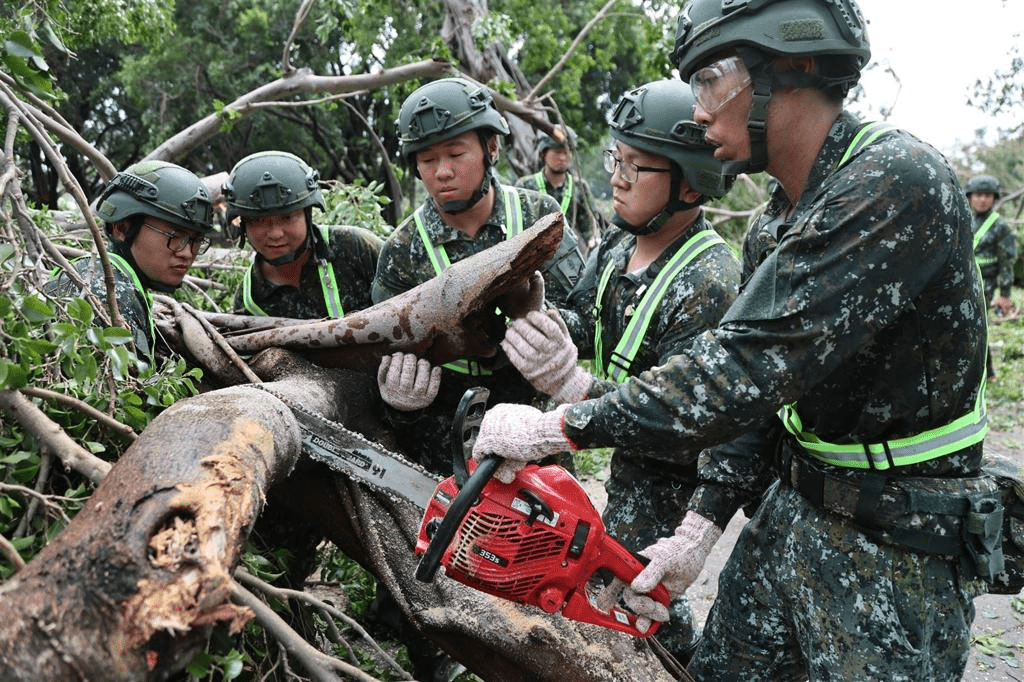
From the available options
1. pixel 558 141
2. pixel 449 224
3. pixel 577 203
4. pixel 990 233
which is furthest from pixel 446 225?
pixel 990 233

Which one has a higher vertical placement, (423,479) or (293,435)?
(293,435)

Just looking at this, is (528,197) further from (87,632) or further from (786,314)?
(87,632)

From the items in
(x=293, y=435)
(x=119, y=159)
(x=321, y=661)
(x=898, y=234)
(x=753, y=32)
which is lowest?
(x=119, y=159)

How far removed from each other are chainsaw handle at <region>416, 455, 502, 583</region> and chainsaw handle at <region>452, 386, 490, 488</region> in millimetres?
99

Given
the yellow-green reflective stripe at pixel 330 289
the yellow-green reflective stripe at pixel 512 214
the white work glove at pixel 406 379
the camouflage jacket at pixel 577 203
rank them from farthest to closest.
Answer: the camouflage jacket at pixel 577 203 → the yellow-green reflective stripe at pixel 330 289 → the yellow-green reflective stripe at pixel 512 214 → the white work glove at pixel 406 379

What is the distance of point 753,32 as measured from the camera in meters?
2.21

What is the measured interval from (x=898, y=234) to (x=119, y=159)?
2472 centimetres

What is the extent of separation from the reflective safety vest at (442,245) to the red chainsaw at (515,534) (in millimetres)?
1376

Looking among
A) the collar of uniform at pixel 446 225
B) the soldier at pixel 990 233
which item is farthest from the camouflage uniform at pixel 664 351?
the soldier at pixel 990 233

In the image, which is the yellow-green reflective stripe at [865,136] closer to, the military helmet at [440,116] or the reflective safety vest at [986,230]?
the military helmet at [440,116]

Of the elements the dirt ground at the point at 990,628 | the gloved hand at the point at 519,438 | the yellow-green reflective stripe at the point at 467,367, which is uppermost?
the gloved hand at the point at 519,438

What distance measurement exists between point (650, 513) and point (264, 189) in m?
2.50

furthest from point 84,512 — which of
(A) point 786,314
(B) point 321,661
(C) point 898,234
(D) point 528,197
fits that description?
(D) point 528,197

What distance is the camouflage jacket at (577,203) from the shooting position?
865 centimetres
